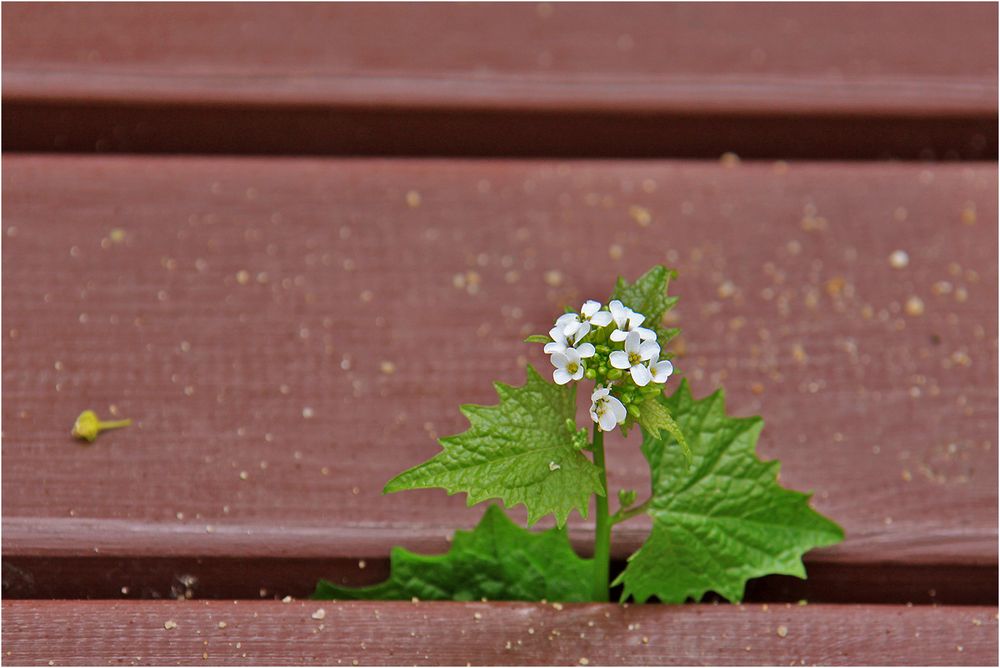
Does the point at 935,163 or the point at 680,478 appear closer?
the point at 680,478

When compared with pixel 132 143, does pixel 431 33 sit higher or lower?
higher

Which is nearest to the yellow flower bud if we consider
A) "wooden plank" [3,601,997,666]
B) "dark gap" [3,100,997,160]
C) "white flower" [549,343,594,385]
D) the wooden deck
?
the wooden deck

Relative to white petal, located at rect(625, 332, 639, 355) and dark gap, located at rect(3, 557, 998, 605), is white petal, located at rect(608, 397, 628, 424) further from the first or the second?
dark gap, located at rect(3, 557, 998, 605)

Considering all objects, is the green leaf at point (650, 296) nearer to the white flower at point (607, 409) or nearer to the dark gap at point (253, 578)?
the white flower at point (607, 409)

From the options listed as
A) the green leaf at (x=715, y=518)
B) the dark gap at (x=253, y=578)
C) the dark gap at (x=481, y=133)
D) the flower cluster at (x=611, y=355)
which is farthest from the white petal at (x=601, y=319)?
the dark gap at (x=481, y=133)

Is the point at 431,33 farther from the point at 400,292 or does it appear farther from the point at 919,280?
the point at 919,280

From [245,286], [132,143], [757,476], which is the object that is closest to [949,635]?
[757,476]

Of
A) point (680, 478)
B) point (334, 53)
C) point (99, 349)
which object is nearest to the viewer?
point (680, 478)
